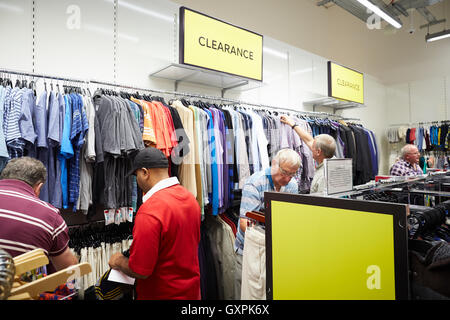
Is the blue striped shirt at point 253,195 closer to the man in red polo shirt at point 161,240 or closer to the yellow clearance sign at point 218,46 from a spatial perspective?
the man in red polo shirt at point 161,240

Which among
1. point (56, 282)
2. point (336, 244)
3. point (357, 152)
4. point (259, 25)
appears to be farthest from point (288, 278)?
point (259, 25)

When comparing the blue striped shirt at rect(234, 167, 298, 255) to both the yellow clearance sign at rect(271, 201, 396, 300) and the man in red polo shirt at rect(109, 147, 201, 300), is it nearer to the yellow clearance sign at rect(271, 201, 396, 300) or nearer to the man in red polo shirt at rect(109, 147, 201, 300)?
the man in red polo shirt at rect(109, 147, 201, 300)

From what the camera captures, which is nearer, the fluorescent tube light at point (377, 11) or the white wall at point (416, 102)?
the fluorescent tube light at point (377, 11)

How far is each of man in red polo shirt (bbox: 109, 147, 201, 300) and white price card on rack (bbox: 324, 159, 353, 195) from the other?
0.87 metres

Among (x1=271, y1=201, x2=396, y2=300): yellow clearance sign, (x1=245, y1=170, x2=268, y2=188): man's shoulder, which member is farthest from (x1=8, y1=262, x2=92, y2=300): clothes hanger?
(x1=245, y1=170, x2=268, y2=188): man's shoulder

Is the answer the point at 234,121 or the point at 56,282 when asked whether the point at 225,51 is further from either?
the point at 56,282

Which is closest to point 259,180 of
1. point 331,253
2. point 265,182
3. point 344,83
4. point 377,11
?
point 265,182

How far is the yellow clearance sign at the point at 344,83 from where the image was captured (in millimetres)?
4895

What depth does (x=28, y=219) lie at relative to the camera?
1445mm

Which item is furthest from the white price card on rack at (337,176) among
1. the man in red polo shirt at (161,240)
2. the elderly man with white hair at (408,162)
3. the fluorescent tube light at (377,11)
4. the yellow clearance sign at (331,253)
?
the fluorescent tube light at (377,11)

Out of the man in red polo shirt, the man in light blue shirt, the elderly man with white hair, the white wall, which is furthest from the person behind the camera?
the white wall

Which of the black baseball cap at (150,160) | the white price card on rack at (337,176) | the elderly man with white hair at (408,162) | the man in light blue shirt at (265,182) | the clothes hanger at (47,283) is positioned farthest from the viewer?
the elderly man with white hair at (408,162)

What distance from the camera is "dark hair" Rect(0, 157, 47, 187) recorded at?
160cm

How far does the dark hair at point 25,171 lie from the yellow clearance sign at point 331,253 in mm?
1368
